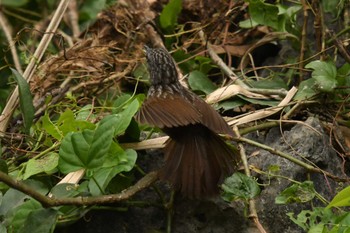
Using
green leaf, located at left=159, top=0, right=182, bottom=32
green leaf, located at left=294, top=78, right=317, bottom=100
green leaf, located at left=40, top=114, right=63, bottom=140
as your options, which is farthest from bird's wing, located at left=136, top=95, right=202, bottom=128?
green leaf, located at left=159, top=0, right=182, bottom=32

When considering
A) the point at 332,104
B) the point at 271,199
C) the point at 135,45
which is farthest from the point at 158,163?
the point at 135,45

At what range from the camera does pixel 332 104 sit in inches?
124

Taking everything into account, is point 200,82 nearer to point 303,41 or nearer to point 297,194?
point 303,41

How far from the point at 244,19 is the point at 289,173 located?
4.28 feet

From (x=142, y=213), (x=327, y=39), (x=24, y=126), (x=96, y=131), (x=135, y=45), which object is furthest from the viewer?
(x=135, y=45)

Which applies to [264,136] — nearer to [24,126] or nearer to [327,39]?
[327,39]

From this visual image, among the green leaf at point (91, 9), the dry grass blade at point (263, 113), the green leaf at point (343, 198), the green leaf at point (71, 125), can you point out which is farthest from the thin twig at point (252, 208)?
the green leaf at point (91, 9)

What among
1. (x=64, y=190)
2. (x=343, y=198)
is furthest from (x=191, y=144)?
(x=343, y=198)

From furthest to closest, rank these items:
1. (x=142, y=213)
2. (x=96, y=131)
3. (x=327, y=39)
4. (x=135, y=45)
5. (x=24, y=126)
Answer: (x=135, y=45)
(x=327, y=39)
(x=24, y=126)
(x=142, y=213)
(x=96, y=131)

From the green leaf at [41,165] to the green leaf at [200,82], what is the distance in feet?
2.72

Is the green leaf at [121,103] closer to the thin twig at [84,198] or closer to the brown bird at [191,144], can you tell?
the brown bird at [191,144]

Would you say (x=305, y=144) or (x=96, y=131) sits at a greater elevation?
(x=96, y=131)

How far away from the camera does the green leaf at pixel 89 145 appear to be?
256 cm

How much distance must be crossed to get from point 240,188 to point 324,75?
727 mm
